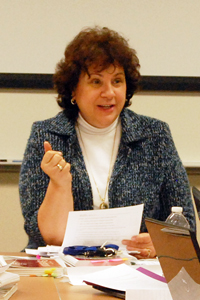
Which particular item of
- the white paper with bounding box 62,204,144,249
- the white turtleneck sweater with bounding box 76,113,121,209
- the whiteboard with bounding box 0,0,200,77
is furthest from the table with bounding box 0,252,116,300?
the whiteboard with bounding box 0,0,200,77

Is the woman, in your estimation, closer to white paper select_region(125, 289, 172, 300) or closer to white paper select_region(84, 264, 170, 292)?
white paper select_region(84, 264, 170, 292)

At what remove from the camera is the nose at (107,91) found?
5.29 feet

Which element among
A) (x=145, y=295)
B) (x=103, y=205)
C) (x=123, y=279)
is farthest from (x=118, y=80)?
(x=145, y=295)

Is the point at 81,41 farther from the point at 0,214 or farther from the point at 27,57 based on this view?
the point at 0,214

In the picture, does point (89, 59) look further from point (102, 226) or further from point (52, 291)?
point (52, 291)

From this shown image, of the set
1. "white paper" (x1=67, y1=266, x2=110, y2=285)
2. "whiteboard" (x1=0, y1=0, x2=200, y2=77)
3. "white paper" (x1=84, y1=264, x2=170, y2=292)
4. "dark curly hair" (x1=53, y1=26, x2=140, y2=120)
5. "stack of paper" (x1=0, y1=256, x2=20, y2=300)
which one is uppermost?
"whiteboard" (x1=0, y1=0, x2=200, y2=77)

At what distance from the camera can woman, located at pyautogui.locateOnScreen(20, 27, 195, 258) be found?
1584 mm

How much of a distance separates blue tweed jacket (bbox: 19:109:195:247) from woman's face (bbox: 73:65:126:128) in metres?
0.10

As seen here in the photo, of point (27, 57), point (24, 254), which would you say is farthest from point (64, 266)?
point (27, 57)

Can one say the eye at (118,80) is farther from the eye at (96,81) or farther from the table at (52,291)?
the table at (52,291)

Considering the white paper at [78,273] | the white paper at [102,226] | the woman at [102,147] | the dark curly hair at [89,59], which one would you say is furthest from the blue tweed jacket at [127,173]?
the white paper at [78,273]

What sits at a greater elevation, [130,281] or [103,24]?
[103,24]

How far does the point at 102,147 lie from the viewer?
5.62 ft

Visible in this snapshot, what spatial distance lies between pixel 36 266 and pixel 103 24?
1653 mm
